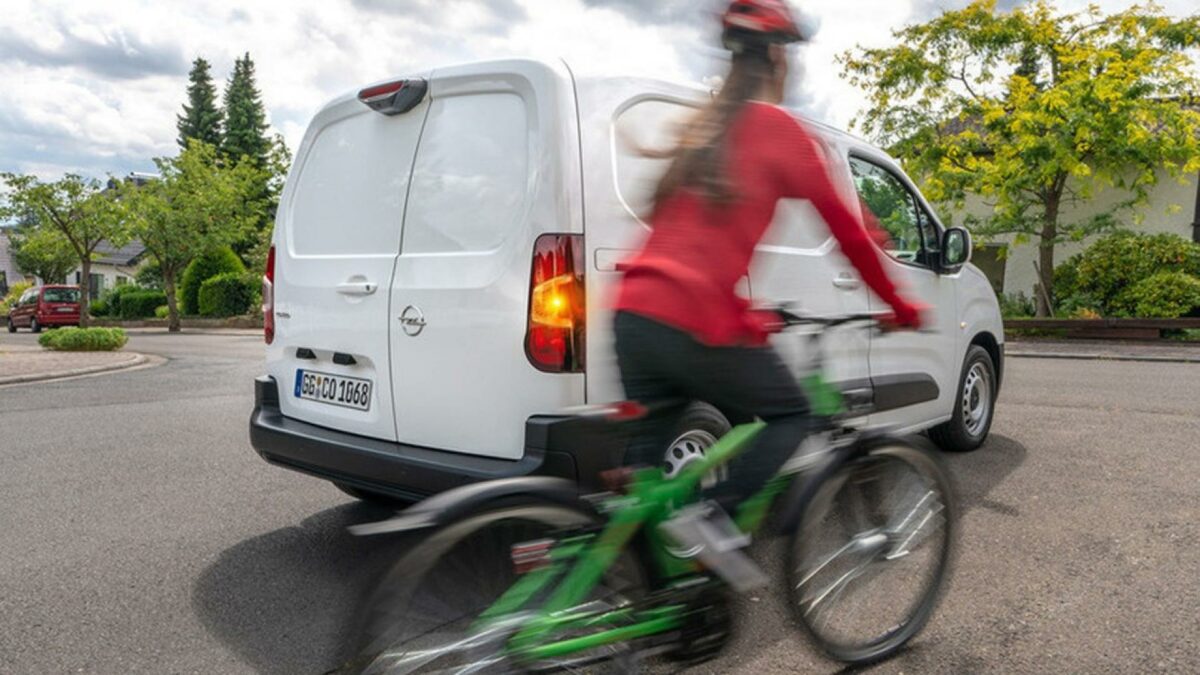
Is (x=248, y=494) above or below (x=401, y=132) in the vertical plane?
below

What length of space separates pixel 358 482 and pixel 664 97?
6.47 feet

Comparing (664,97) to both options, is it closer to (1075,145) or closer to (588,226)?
(588,226)

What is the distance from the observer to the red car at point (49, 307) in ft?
107

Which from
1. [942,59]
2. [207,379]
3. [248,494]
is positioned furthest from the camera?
[942,59]

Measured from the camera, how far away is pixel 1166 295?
59.6 ft

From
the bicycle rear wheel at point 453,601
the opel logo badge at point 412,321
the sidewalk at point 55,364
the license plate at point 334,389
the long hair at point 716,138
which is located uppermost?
the long hair at point 716,138

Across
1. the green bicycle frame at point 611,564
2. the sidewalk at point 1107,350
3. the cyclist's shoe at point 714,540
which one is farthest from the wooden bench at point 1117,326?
the cyclist's shoe at point 714,540

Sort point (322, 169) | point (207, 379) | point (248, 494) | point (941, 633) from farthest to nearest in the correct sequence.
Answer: point (207, 379) < point (248, 494) < point (322, 169) < point (941, 633)

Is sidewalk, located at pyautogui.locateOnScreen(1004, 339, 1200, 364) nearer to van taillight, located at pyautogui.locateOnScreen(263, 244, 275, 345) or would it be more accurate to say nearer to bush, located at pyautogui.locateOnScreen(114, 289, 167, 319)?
van taillight, located at pyautogui.locateOnScreen(263, 244, 275, 345)

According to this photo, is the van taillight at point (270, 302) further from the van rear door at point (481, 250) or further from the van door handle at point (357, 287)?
the van rear door at point (481, 250)

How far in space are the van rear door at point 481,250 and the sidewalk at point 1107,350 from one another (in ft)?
44.3

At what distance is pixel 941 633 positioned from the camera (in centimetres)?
309

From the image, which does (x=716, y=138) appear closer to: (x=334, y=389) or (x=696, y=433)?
(x=696, y=433)

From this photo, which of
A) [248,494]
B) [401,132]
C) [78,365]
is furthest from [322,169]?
[78,365]
